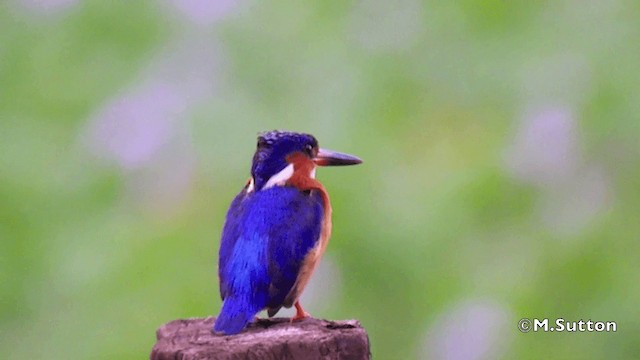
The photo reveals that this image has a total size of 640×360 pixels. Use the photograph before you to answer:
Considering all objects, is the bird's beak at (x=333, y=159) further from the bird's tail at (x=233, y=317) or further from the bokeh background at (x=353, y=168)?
the bokeh background at (x=353, y=168)

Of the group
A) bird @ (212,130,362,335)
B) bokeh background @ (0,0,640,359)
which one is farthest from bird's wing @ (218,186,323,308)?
bokeh background @ (0,0,640,359)

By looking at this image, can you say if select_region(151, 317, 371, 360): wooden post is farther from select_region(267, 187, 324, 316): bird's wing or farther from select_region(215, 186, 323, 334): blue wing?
select_region(267, 187, 324, 316): bird's wing

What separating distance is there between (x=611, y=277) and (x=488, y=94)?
4.01ft

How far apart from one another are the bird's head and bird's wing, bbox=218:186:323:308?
90 mm

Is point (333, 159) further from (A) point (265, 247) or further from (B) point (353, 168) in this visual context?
(B) point (353, 168)

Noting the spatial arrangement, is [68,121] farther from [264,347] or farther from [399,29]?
[264,347]

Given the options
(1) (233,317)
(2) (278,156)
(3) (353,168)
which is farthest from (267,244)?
(3) (353,168)

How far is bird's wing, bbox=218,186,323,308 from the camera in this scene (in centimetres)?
338

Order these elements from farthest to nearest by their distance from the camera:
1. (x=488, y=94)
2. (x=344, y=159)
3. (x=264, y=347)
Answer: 1. (x=488, y=94)
2. (x=344, y=159)
3. (x=264, y=347)

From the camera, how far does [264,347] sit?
2924 millimetres

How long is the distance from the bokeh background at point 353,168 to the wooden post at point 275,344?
2.41 metres

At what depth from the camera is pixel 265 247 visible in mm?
3422

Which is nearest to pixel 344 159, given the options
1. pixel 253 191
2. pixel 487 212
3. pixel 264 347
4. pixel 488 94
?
pixel 253 191

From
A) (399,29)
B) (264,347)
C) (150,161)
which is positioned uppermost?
(399,29)
